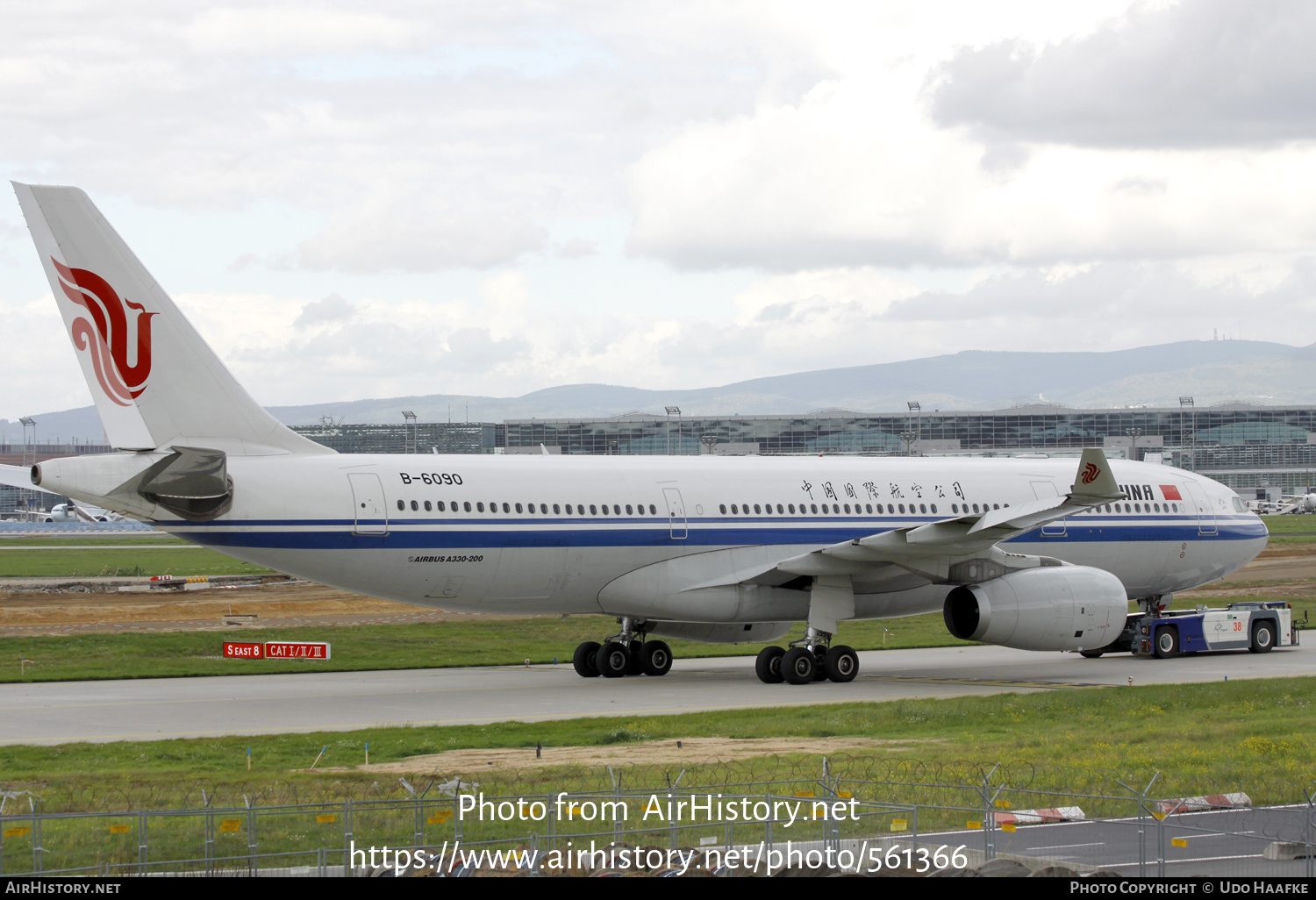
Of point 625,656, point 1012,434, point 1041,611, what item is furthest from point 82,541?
point 1012,434

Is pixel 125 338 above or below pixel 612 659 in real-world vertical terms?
above

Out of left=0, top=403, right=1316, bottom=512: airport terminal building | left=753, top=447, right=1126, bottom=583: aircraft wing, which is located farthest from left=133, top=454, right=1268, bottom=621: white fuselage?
left=0, top=403, right=1316, bottom=512: airport terminal building

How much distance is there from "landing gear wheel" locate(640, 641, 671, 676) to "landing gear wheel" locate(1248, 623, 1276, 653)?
14.6 m

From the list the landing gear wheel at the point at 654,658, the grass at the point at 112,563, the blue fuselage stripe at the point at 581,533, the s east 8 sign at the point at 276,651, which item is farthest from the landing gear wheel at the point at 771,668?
the grass at the point at 112,563

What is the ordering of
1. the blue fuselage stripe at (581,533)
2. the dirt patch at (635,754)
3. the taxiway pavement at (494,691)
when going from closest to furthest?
the dirt patch at (635,754) < the taxiway pavement at (494,691) < the blue fuselage stripe at (581,533)

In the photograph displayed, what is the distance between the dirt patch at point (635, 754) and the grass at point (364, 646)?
13747mm

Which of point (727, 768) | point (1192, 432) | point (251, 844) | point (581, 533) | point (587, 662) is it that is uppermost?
point (1192, 432)

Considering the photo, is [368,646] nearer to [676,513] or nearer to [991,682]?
[676,513]

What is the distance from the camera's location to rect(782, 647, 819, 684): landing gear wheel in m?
27.5

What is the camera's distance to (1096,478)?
25.3 metres

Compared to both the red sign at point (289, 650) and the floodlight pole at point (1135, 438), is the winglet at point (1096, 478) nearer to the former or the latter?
the red sign at point (289, 650)

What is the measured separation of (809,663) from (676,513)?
3931 mm

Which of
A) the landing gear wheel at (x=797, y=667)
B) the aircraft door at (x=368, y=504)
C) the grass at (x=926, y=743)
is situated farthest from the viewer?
the landing gear wheel at (x=797, y=667)

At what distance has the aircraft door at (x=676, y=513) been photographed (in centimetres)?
2775
